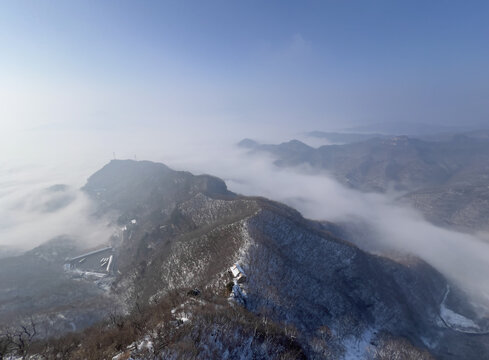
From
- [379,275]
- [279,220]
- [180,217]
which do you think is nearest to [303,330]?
[279,220]

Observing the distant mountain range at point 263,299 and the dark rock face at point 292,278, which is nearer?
the distant mountain range at point 263,299

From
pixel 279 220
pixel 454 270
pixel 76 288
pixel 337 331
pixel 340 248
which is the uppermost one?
pixel 279 220

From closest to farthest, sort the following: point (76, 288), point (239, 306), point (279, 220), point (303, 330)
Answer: point (239, 306) < point (303, 330) < point (279, 220) < point (76, 288)

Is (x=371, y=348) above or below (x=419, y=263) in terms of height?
above

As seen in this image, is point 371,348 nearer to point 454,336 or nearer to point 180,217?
point 454,336

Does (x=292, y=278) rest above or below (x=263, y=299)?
below

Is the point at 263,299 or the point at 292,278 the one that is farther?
the point at 292,278

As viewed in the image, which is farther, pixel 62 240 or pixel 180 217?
pixel 62 240

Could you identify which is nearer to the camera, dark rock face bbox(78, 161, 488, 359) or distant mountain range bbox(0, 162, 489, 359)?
Result: distant mountain range bbox(0, 162, 489, 359)

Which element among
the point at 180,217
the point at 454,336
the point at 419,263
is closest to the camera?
the point at 454,336

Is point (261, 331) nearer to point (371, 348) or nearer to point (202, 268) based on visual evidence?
point (202, 268)
